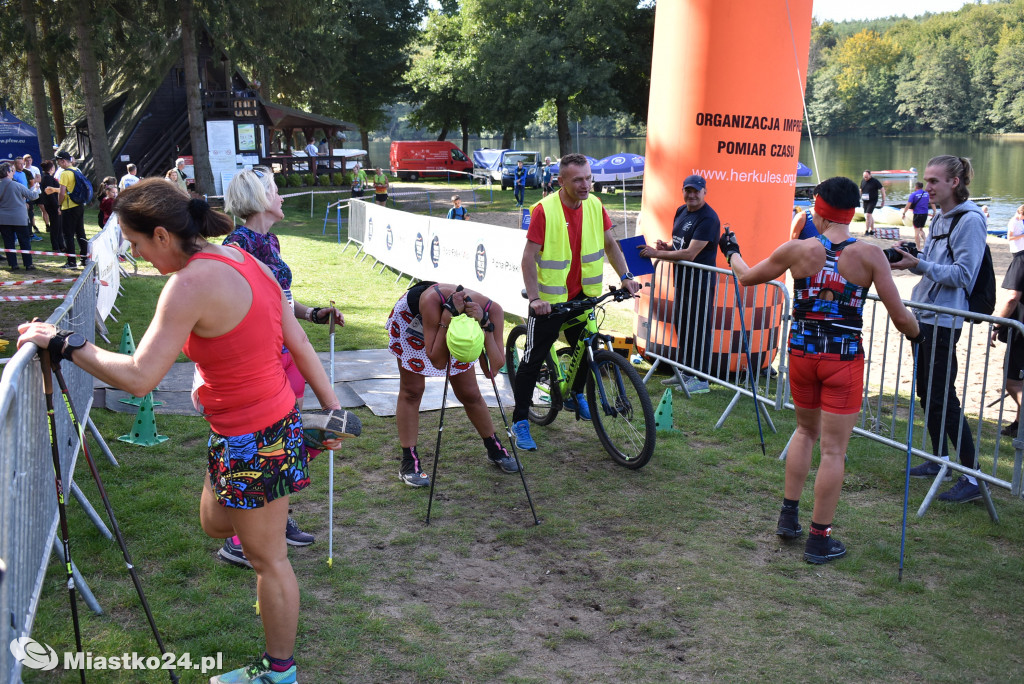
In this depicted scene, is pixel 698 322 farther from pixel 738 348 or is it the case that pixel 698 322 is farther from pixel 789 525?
pixel 789 525

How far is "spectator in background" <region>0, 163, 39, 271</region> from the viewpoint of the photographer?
45.2ft

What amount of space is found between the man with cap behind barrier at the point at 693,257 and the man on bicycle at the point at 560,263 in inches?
57.8

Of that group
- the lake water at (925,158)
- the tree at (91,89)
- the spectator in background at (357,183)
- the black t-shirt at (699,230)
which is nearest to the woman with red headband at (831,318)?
the black t-shirt at (699,230)

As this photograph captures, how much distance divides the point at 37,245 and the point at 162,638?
17423mm

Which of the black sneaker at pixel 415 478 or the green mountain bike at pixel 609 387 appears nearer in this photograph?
the black sneaker at pixel 415 478

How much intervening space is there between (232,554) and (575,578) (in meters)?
1.83

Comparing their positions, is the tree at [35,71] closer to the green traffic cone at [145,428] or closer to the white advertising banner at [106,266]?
the white advertising banner at [106,266]

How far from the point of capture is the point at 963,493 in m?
5.30

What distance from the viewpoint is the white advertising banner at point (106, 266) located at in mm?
8938

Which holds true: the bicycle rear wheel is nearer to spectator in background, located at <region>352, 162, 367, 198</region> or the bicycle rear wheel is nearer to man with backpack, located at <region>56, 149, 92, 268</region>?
man with backpack, located at <region>56, 149, 92, 268</region>

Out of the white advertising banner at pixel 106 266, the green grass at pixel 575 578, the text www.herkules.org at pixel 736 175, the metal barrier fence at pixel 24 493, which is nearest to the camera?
the metal barrier fence at pixel 24 493

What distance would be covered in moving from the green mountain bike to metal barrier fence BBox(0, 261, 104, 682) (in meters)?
3.36

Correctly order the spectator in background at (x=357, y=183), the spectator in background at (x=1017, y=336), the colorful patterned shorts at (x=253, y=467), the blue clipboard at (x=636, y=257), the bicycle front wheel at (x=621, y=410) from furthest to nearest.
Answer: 1. the spectator in background at (x=357, y=183)
2. the blue clipboard at (x=636, y=257)
3. the spectator in background at (x=1017, y=336)
4. the bicycle front wheel at (x=621, y=410)
5. the colorful patterned shorts at (x=253, y=467)

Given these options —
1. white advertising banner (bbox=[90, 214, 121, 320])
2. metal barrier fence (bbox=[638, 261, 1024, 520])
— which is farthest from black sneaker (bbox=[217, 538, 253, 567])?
white advertising banner (bbox=[90, 214, 121, 320])
